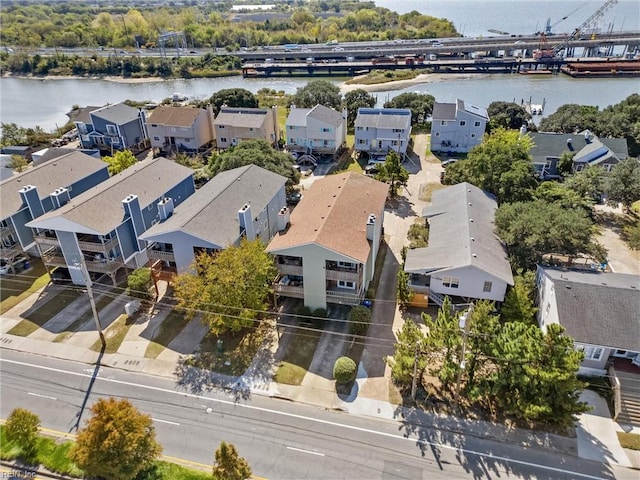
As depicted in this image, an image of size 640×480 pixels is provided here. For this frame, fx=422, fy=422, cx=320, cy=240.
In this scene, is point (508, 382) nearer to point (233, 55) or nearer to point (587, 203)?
point (587, 203)

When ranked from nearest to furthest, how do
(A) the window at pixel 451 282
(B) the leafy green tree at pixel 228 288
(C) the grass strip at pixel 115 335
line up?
(B) the leafy green tree at pixel 228 288
(C) the grass strip at pixel 115 335
(A) the window at pixel 451 282

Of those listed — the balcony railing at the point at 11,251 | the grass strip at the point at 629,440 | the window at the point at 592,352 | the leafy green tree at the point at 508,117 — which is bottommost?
the grass strip at the point at 629,440

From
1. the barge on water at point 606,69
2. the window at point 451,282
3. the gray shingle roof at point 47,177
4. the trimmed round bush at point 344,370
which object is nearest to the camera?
the trimmed round bush at point 344,370

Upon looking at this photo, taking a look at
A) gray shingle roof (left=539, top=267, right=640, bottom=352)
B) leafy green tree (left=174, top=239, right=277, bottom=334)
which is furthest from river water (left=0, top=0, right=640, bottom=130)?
leafy green tree (left=174, top=239, right=277, bottom=334)

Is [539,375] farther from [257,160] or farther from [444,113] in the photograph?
[444,113]

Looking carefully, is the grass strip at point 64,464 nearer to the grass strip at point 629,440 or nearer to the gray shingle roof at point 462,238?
the gray shingle roof at point 462,238

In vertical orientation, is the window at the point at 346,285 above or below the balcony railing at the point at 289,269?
below

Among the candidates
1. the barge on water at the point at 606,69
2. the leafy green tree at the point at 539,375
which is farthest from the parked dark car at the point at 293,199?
the barge on water at the point at 606,69

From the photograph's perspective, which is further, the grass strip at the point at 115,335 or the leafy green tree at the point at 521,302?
the grass strip at the point at 115,335
